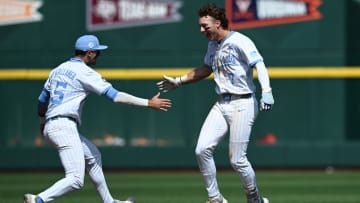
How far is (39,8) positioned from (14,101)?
1.76 metres

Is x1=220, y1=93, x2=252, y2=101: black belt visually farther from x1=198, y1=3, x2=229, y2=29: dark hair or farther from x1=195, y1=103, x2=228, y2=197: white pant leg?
x1=198, y1=3, x2=229, y2=29: dark hair

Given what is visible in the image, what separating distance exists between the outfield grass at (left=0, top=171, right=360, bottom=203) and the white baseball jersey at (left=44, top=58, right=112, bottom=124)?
8.52 feet

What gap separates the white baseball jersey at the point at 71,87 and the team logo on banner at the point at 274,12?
9.45m

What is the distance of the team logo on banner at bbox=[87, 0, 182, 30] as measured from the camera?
57.1ft

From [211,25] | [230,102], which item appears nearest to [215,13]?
[211,25]

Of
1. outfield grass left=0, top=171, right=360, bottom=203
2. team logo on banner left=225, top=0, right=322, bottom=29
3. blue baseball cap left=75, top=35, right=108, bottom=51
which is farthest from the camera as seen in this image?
team logo on banner left=225, top=0, right=322, bottom=29

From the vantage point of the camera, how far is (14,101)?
17.4m

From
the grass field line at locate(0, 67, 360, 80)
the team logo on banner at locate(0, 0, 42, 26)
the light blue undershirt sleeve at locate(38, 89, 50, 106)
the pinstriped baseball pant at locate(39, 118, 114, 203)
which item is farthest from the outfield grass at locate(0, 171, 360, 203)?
the team logo on banner at locate(0, 0, 42, 26)

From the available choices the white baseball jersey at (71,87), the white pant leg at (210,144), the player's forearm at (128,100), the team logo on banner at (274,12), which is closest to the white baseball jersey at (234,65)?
the white pant leg at (210,144)

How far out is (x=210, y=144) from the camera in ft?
27.4

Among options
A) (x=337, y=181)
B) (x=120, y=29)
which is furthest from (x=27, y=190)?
(x=120, y=29)

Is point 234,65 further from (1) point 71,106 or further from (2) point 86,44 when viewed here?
(1) point 71,106

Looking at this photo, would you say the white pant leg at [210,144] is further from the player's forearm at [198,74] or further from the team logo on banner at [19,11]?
the team logo on banner at [19,11]

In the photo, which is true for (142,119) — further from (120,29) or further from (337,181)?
(337,181)
